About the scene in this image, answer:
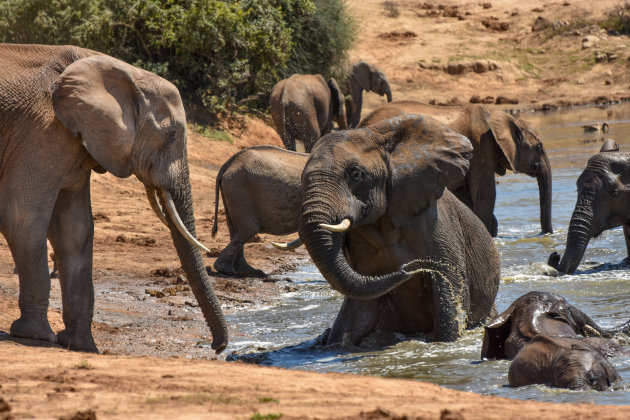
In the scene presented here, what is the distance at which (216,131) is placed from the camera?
22.8 meters

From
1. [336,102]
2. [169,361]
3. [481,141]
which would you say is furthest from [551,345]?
[336,102]

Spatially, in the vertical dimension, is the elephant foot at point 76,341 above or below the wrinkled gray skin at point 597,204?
below

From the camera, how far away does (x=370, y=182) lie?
24.7 ft

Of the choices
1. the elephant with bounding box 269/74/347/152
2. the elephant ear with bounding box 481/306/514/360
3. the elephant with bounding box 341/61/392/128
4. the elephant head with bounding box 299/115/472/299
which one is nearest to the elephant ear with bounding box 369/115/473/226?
the elephant head with bounding box 299/115/472/299

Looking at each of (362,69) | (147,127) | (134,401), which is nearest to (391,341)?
(147,127)

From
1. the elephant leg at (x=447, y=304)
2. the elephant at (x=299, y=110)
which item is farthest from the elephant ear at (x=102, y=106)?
the elephant at (x=299, y=110)

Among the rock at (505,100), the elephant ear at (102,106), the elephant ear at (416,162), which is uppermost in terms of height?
the elephant ear at (102,106)

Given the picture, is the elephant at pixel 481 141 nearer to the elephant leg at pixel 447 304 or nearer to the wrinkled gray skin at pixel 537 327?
the elephant leg at pixel 447 304

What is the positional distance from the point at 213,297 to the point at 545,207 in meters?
7.98

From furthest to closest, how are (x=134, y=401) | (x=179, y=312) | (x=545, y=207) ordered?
(x=545, y=207) < (x=179, y=312) < (x=134, y=401)

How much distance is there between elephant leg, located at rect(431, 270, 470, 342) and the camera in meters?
7.98

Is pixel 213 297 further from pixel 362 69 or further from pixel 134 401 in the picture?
pixel 362 69

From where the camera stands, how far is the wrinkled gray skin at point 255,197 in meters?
12.0

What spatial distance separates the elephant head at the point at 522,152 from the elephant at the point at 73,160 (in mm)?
7242
